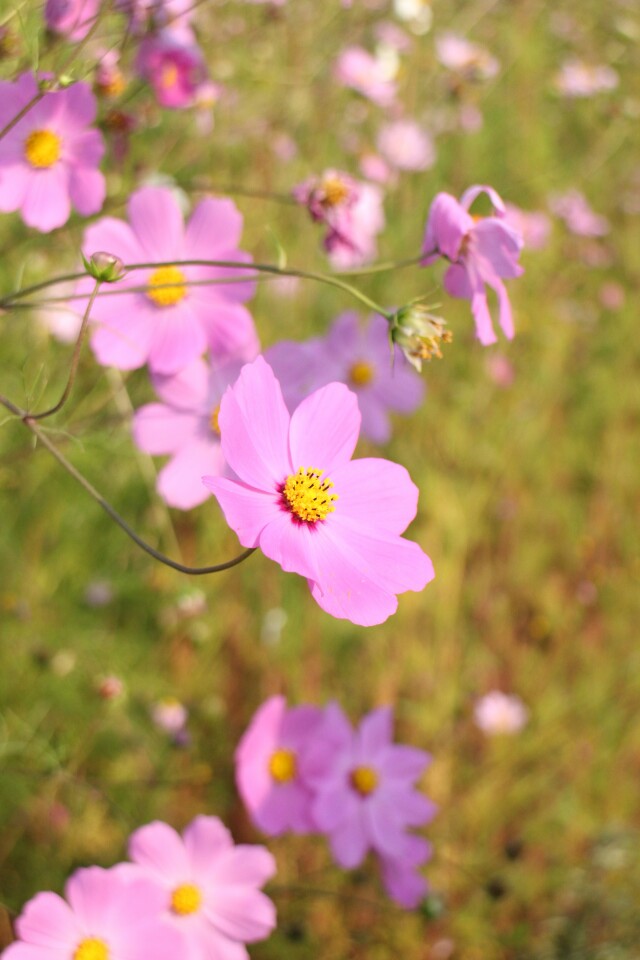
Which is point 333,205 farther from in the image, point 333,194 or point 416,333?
point 416,333

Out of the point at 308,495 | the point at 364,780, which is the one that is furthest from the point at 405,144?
the point at 308,495

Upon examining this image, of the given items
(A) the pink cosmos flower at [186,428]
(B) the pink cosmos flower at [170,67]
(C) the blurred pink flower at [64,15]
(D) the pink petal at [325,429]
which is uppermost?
(C) the blurred pink flower at [64,15]

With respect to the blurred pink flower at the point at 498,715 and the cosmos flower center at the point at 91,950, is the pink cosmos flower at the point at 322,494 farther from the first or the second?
the blurred pink flower at the point at 498,715

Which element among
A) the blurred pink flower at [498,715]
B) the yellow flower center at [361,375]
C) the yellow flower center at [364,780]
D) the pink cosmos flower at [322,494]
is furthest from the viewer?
the blurred pink flower at [498,715]

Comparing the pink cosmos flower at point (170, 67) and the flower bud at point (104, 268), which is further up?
the flower bud at point (104, 268)

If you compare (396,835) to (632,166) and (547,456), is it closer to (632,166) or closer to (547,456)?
(547,456)

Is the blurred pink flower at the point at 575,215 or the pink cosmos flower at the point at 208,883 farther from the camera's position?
the blurred pink flower at the point at 575,215

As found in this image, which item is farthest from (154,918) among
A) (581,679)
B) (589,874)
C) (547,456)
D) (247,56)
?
(547,456)

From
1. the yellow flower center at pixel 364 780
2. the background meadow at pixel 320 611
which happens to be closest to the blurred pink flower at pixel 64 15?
the background meadow at pixel 320 611

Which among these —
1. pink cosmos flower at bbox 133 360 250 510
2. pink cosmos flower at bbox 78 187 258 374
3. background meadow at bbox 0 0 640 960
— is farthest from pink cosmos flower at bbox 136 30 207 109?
pink cosmos flower at bbox 133 360 250 510
